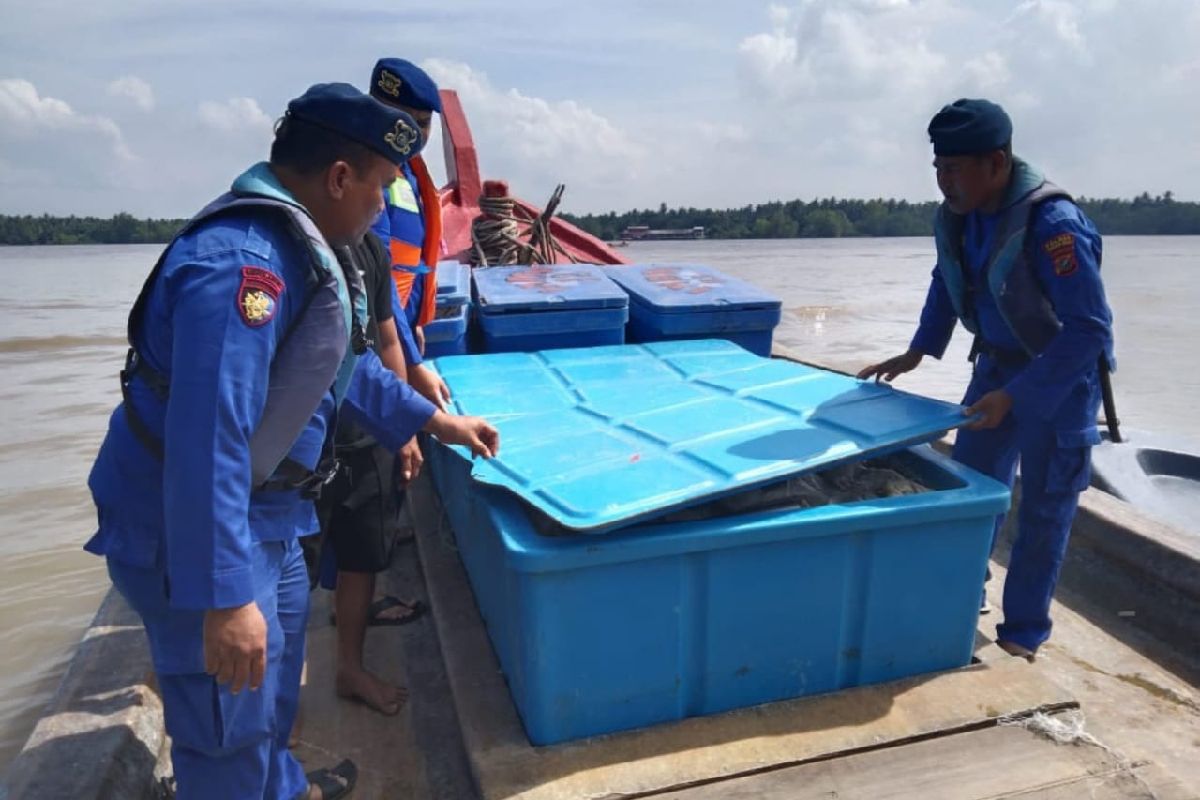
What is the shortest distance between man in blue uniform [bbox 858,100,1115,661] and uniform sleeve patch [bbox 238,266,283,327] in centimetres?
191

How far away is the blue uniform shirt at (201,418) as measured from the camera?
123cm

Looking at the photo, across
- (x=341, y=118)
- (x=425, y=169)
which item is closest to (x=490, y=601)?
(x=341, y=118)

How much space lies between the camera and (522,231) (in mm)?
6809

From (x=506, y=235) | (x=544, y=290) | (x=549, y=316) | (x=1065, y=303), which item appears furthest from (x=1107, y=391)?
(x=506, y=235)

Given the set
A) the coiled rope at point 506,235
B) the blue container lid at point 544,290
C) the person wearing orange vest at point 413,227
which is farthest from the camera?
the coiled rope at point 506,235

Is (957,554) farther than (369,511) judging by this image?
No

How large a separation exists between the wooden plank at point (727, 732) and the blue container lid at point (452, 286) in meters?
1.87

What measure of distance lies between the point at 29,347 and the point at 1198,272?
37762 millimetres

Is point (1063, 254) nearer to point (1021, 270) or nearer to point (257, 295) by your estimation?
point (1021, 270)

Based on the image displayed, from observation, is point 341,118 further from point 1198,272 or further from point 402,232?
point 1198,272

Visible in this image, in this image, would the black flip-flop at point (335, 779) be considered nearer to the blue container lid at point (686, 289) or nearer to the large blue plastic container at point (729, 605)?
the large blue plastic container at point (729, 605)

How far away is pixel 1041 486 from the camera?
101 inches

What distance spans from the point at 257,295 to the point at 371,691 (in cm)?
157

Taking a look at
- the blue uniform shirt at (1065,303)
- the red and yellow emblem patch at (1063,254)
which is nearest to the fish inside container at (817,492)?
the blue uniform shirt at (1065,303)
